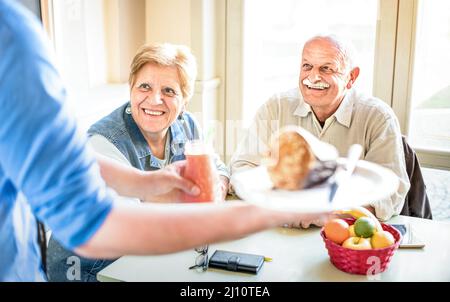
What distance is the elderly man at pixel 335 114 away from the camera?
135cm

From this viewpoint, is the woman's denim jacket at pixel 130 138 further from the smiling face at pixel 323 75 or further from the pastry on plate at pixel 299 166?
the pastry on plate at pixel 299 166

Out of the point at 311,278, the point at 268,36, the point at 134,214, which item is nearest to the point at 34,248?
the point at 134,214

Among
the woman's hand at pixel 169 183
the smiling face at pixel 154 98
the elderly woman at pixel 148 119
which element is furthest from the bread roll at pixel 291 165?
the smiling face at pixel 154 98

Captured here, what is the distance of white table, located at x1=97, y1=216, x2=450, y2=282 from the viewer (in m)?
0.96

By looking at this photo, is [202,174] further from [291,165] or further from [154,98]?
[154,98]

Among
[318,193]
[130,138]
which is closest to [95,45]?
[130,138]

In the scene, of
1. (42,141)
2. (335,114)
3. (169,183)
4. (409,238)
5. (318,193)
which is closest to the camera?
(42,141)

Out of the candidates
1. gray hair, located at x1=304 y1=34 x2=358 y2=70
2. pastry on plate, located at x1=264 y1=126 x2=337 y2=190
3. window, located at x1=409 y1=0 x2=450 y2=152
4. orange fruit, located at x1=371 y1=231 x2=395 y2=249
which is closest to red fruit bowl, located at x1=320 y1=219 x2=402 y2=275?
orange fruit, located at x1=371 y1=231 x2=395 y2=249

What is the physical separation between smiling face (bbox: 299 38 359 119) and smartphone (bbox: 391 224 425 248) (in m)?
0.39

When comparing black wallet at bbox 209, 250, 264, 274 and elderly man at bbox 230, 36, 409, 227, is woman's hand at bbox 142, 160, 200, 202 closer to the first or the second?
black wallet at bbox 209, 250, 264, 274

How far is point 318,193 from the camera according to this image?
2.13 feet

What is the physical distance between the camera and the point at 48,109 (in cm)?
49

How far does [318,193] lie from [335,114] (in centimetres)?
79

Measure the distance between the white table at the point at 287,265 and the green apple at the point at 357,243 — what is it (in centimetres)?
5
